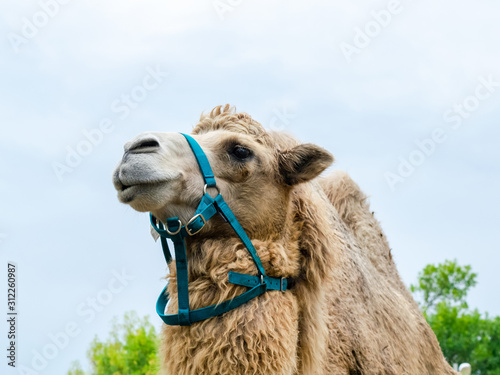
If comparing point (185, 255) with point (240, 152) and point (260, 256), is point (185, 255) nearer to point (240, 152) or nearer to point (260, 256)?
point (260, 256)

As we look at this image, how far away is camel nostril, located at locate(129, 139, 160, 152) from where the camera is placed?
3.97 metres

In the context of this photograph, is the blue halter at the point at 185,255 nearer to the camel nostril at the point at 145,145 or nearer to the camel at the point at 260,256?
the camel at the point at 260,256

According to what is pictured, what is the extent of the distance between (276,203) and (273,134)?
61cm

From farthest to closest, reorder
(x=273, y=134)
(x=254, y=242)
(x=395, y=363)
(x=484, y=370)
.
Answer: (x=484, y=370), (x=395, y=363), (x=273, y=134), (x=254, y=242)

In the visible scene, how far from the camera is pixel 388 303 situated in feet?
19.0

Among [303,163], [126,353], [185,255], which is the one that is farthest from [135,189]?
[126,353]

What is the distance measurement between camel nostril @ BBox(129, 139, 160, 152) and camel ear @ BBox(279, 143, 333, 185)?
1.05m

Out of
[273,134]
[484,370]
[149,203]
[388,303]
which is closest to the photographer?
[149,203]

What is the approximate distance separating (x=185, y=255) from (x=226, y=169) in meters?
0.68

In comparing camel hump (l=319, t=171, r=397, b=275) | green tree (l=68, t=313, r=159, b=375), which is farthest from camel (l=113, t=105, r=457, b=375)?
green tree (l=68, t=313, r=159, b=375)

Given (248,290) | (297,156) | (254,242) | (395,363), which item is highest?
(297,156)

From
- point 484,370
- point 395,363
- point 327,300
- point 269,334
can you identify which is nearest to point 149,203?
point 269,334

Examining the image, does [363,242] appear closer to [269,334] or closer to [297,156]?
[297,156]

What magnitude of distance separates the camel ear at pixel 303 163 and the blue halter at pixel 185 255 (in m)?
0.58
